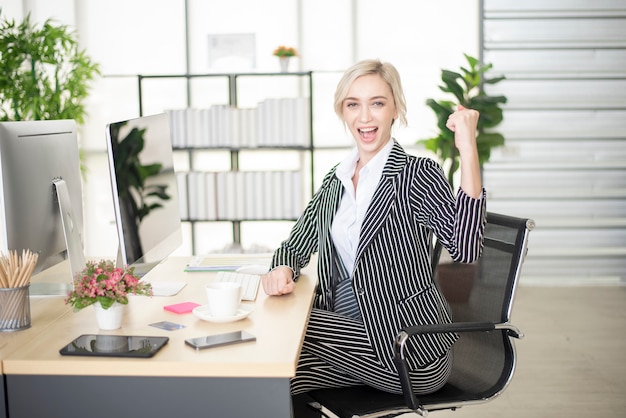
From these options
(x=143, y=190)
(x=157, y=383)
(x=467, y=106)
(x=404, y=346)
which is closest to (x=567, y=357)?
(x=467, y=106)

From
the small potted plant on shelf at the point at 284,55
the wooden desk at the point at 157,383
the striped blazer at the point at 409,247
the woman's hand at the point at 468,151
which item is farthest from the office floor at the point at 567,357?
the small potted plant on shelf at the point at 284,55

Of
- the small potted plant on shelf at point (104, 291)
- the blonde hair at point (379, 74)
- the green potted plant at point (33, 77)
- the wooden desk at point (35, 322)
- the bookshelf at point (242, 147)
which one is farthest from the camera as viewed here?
the green potted plant at point (33, 77)

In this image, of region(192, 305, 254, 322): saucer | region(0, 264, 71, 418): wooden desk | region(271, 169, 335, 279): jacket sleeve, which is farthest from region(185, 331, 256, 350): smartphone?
region(271, 169, 335, 279): jacket sleeve

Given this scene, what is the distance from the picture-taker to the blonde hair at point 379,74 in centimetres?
256

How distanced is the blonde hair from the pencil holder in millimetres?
1143

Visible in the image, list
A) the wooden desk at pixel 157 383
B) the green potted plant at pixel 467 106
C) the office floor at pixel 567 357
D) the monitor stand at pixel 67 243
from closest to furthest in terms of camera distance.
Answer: the wooden desk at pixel 157 383 < the monitor stand at pixel 67 243 < the office floor at pixel 567 357 < the green potted plant at pixel 467 106

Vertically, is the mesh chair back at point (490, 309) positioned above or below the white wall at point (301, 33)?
below

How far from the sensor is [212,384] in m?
1.73

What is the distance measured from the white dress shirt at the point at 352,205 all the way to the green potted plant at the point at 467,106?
331 cm

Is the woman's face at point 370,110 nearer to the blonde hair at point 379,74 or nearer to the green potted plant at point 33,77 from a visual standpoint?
the blonde hair at point 379,74

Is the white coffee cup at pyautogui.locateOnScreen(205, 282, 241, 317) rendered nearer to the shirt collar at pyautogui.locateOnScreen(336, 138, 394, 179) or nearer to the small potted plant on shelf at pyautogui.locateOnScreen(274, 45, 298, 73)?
the shirt collar at pyautogui.locateOnScreen(336, 138, 394, 179)

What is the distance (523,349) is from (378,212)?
8.20 feet

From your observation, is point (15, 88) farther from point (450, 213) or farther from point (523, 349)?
point (450, 213)

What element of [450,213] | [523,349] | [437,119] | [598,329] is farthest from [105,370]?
[437,119]
